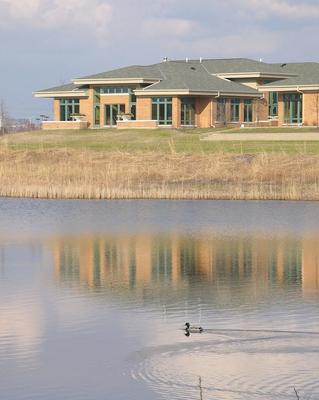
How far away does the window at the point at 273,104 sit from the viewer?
3479 inches

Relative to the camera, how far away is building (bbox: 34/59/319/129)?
8506 cm

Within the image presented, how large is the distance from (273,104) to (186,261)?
58287mm

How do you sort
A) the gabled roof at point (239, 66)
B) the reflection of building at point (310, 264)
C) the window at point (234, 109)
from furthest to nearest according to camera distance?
the gabled roof at point (239, 66) → the window at point (234, 109) → the reflection of building at point (310, 264)

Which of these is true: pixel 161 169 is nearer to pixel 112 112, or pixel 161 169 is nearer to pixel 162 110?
pixel 162 110

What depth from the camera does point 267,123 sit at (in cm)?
8731

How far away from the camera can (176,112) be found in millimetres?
85062

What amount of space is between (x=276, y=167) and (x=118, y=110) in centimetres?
3062

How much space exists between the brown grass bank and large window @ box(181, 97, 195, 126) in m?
17.3

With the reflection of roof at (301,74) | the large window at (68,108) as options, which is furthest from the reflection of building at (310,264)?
the large window at (68,108)

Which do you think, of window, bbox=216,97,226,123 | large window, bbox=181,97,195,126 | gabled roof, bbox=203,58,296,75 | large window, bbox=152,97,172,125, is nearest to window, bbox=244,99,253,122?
window, bbox=216,97,226,123

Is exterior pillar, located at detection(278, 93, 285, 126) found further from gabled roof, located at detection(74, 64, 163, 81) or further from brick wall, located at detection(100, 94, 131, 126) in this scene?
brick wall, located at detection(100, 94, 131, 126)

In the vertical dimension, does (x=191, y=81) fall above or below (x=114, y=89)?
above

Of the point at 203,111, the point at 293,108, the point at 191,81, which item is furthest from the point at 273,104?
the point at 191,81

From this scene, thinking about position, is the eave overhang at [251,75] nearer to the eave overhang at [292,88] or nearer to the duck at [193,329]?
the eave overhang at [292,88]
